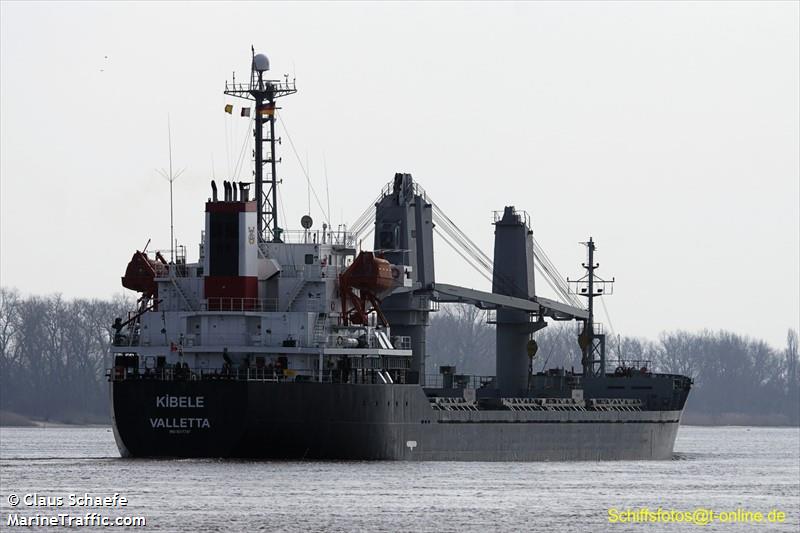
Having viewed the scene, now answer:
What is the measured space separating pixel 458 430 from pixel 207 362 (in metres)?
11.1

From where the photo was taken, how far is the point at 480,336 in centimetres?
17562

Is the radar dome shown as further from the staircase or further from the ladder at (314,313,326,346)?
the ladder at (314,313,326,346)

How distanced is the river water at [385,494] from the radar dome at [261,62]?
16.1 meters

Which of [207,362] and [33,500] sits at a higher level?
[207,362]

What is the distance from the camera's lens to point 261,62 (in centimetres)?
7588

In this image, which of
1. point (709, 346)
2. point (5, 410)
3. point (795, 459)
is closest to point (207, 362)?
point (795, 459)

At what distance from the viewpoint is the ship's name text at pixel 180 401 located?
6569cm

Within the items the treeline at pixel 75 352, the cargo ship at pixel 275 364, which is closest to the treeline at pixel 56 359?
the treeline at pixel 75 352

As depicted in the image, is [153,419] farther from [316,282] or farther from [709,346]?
[709,346]

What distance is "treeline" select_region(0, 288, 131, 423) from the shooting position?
149m

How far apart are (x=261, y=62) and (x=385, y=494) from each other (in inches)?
954
